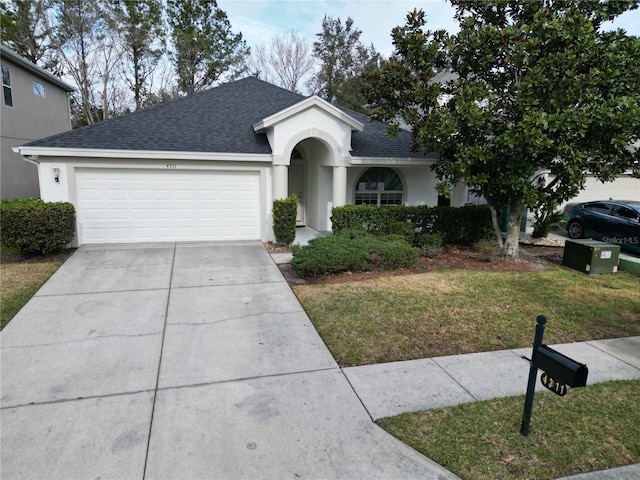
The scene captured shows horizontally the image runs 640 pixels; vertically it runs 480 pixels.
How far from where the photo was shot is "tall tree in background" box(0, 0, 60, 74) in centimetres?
2389

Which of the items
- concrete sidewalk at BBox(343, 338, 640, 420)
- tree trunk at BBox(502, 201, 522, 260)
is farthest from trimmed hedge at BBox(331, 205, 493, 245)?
concrete sidewalk at BBox(343, 338, 640, 420)

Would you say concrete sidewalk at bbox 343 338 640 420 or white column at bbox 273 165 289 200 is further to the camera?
white column at bbox 273 165 289 200

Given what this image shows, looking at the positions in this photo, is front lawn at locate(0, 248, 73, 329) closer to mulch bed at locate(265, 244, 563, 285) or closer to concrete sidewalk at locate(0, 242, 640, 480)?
concrete sidewalk at locate(0, 242, 640, 480)

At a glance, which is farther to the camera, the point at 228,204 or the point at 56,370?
the point at 228,204

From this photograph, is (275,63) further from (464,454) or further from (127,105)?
(464,454)

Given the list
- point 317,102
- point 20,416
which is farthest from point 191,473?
point 317,102

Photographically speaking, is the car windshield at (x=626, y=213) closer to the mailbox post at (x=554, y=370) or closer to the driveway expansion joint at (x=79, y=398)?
the mailbox post at (x=554, y=370)

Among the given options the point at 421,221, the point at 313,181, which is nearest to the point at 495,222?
the point at 421,221

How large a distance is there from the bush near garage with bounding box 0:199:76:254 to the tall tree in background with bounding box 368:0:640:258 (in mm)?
8594

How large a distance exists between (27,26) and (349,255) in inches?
1116

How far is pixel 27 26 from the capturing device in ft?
80.3

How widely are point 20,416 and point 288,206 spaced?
26.3 feet

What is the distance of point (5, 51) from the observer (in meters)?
14.2

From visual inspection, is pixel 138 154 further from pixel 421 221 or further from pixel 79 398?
pixel 421 221
